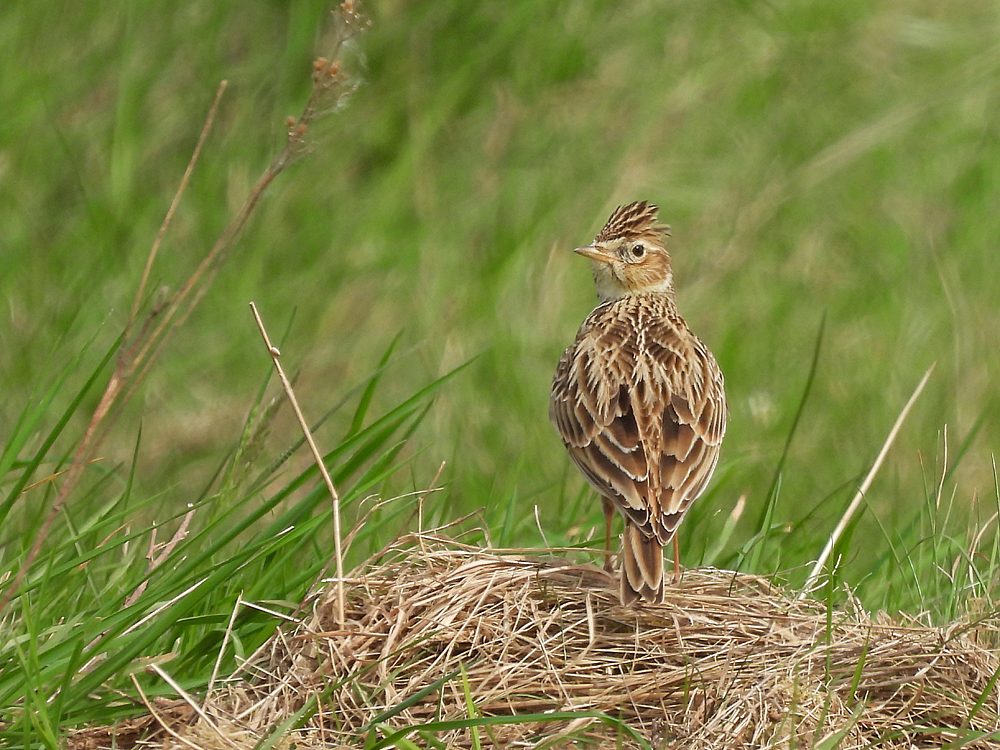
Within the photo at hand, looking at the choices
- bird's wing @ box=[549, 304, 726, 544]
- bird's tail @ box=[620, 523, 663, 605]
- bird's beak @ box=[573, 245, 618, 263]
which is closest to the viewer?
bird's tail @ box=[620, 523, 663, 605]

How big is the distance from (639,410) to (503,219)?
12.6 feet

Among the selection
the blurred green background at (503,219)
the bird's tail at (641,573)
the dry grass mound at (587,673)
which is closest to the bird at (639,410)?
the bird's tail at (641,573)

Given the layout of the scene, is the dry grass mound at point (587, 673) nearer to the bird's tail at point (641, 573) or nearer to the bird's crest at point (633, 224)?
the bird's tail at point (641, 573)

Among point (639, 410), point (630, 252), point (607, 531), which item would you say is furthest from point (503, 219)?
point (607, 531)

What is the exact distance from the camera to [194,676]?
4227mm

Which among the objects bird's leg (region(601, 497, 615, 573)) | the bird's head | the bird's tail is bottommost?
bird's leg (region(601, 497, 615, 573))

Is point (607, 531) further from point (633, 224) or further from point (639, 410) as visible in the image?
point (633, 224)

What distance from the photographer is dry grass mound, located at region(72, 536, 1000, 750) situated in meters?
3.81

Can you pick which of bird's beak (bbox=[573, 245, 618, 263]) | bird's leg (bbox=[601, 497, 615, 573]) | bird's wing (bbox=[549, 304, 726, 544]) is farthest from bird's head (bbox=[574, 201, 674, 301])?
bird's leg (bbox=[601, 497, 615, 573])

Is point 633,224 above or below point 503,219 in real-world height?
above

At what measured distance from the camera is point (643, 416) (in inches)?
203

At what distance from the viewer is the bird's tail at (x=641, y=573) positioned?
169 inches

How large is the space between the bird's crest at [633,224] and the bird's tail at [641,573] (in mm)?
2118

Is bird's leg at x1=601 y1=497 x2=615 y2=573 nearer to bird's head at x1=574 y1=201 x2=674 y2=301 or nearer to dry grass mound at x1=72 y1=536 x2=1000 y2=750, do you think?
dry grass mound at x1=72 y1=536 x2=1000 y2=750
